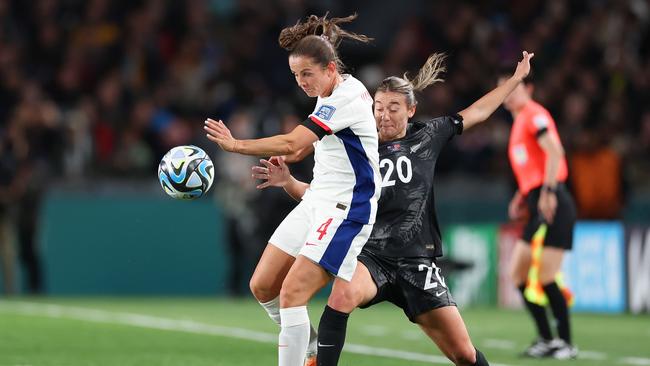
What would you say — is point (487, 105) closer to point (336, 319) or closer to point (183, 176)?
point (336, 319)

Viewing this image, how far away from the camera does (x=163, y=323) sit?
1348 centimetres

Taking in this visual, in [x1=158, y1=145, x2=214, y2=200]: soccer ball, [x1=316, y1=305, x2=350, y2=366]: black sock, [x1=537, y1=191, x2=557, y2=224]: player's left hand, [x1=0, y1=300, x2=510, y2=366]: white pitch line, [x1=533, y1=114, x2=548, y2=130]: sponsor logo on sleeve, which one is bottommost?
[x1=0, y1=300, x2=510, y2=366]: white pitch line

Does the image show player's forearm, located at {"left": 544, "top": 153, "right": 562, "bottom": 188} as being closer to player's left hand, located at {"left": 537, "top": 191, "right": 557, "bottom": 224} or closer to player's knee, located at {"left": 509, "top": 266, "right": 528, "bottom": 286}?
player's left hand, located at {"left": 537, "top": 191, "right": 557, "bottom": 224}

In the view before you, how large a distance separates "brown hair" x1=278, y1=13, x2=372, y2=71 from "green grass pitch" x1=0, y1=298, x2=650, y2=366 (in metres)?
2.86

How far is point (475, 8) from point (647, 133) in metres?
3.82

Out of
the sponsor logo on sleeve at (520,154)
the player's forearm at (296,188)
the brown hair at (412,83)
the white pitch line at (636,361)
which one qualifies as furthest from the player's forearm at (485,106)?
the sponsor logo on sleeve at (520,154)

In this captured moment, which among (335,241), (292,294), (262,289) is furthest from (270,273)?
(335,241)

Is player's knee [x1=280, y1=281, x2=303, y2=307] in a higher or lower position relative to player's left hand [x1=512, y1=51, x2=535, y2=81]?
lower

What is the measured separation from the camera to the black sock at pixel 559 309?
10.7 meters

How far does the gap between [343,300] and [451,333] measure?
24.3 inches

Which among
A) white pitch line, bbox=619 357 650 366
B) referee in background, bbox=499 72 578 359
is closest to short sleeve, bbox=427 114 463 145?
white pitch line, bbox=619 357 650 366

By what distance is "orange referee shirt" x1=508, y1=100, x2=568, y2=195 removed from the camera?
35.8 feet

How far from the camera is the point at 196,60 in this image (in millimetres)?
19375

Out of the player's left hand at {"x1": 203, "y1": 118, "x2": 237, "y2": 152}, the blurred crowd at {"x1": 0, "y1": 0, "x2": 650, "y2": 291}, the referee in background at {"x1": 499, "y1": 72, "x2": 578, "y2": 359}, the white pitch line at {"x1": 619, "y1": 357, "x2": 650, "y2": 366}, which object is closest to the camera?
the player's left hand at {"x1": 203, "y1": 118, "x2": 237, "y2": 152}
